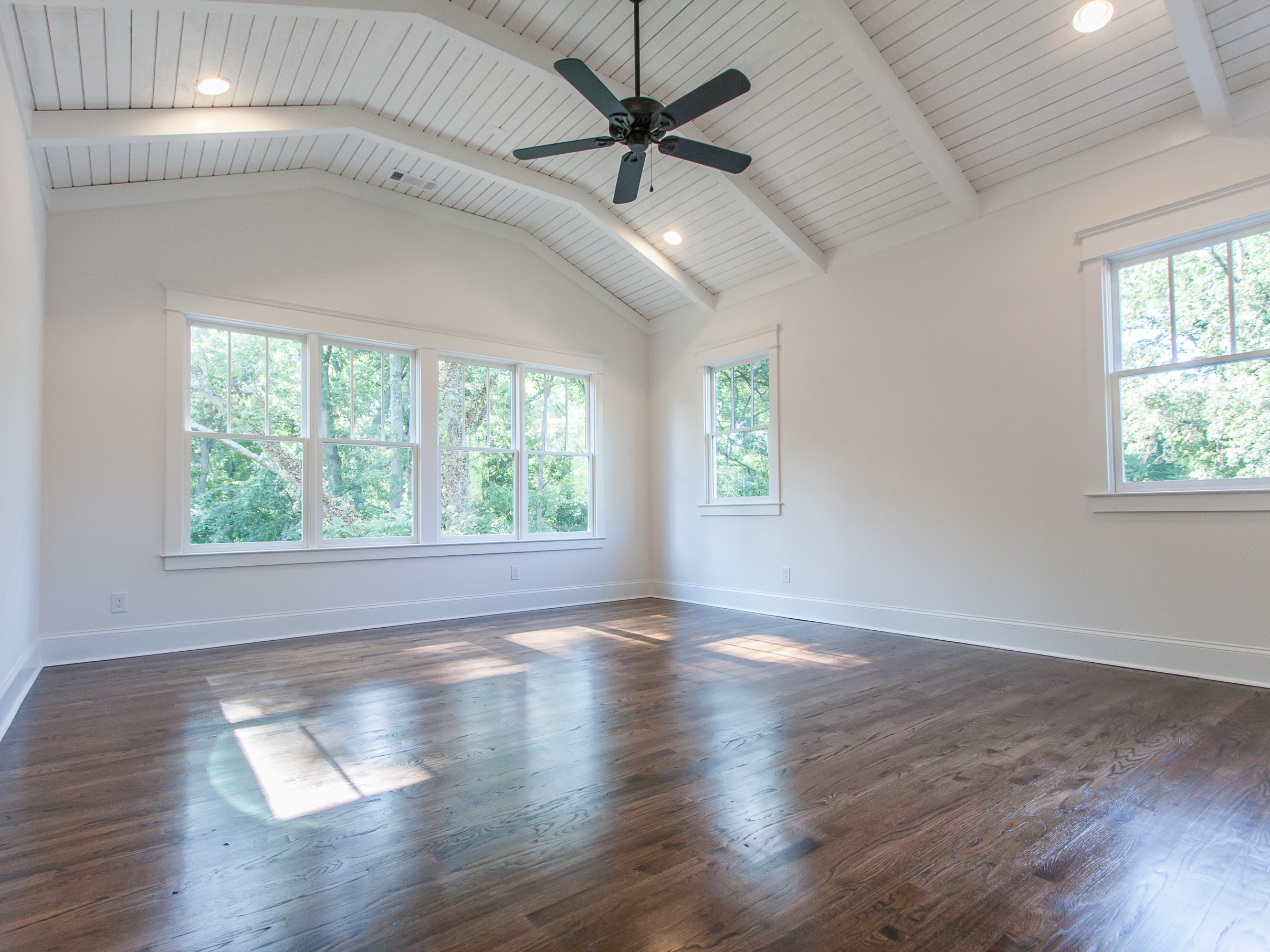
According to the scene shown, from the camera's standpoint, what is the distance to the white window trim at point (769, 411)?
5.70 metres

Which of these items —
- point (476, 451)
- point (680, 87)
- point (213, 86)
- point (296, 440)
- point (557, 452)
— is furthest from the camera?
point (557, 452)

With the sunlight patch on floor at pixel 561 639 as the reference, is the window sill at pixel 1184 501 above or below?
above

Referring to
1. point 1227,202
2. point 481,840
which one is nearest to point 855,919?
point 481,840

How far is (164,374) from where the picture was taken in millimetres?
4477

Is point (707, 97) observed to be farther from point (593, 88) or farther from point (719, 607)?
point (719, 607)

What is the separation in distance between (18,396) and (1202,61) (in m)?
5.81

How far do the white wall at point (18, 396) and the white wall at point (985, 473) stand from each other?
477cm

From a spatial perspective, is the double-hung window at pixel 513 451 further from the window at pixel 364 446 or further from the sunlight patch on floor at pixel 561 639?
the sunlight patch on floor at pixel 561 639

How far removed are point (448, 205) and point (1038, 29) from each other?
14.1ft

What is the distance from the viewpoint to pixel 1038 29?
3.41m

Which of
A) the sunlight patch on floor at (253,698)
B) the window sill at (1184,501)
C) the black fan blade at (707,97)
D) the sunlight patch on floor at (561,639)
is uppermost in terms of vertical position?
the black fan blade at (707,97)

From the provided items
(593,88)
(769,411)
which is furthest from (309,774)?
(769,411)

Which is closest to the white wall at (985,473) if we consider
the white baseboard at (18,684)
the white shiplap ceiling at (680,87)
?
the white shiplap ceiling at (680,87)

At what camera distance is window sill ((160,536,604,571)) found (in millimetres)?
4531
